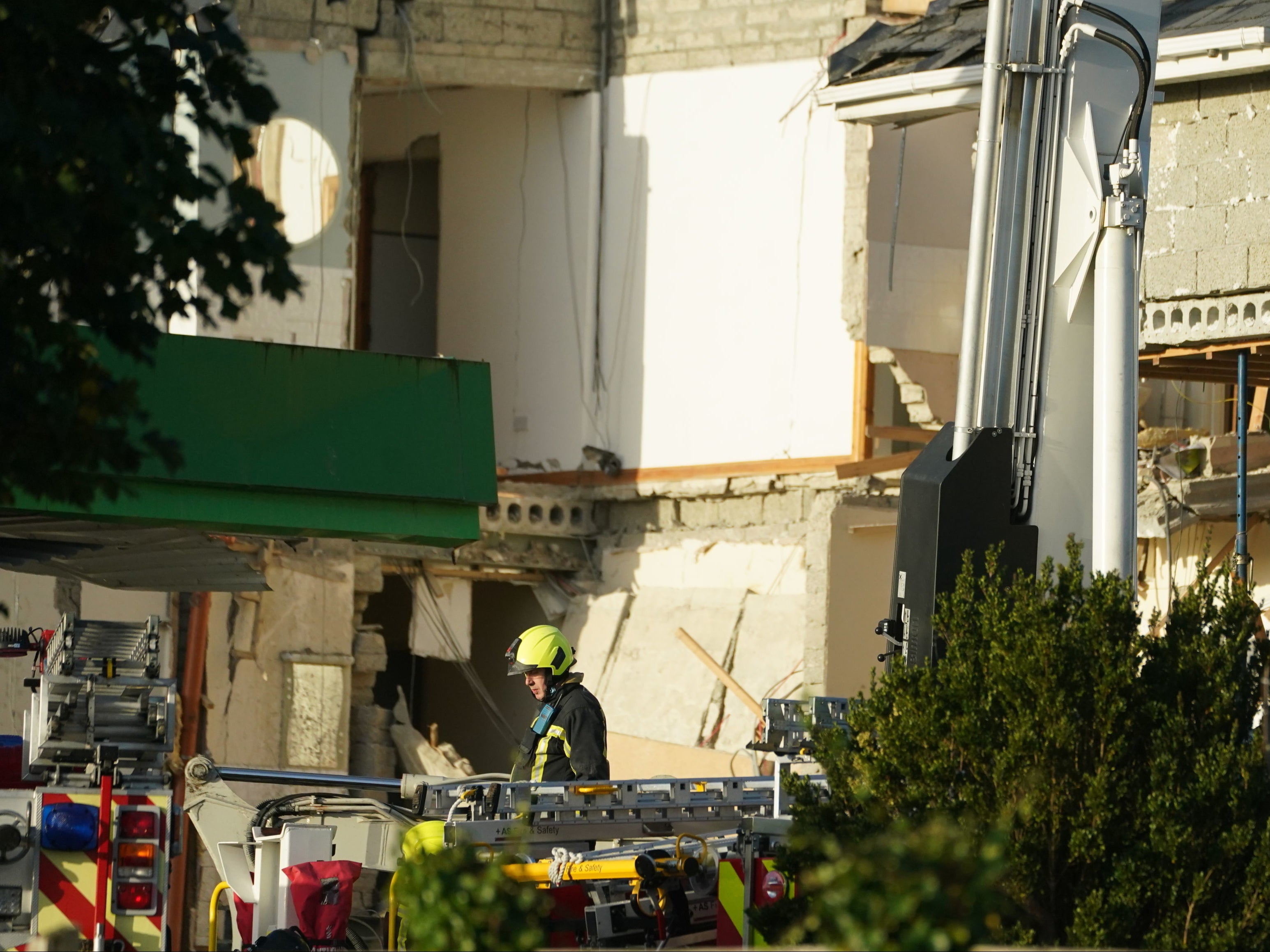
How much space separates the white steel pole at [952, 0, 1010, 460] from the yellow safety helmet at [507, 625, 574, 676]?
2.42 metres

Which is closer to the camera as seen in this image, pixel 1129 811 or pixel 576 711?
pixel 1129 811

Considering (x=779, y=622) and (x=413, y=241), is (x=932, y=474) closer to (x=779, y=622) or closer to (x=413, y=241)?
(x=779, y=622)

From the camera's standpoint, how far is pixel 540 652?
29.6 ft

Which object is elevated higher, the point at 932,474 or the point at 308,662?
the point at 932,474

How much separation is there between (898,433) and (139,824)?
10.2m

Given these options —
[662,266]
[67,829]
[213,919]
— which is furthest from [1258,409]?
[67,829]

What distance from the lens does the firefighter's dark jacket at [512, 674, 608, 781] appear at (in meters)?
8.54

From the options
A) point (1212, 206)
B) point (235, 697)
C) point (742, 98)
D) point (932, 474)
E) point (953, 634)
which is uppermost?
point (742, 98)

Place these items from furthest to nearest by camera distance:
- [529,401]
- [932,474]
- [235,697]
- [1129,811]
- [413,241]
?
[413,241]
[529,401]
[235,697]
[932,474]
[1129,811]

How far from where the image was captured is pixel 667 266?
17703mm

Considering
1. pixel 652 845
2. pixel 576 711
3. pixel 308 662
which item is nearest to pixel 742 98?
pixel 308 662

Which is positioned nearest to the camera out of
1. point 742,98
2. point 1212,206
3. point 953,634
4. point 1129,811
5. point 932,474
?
point 1129,811

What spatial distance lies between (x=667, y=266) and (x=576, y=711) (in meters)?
9.52

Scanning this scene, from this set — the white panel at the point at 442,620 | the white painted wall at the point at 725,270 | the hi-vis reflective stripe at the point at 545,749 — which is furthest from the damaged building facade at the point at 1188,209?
the white panel at the point at 442,620
